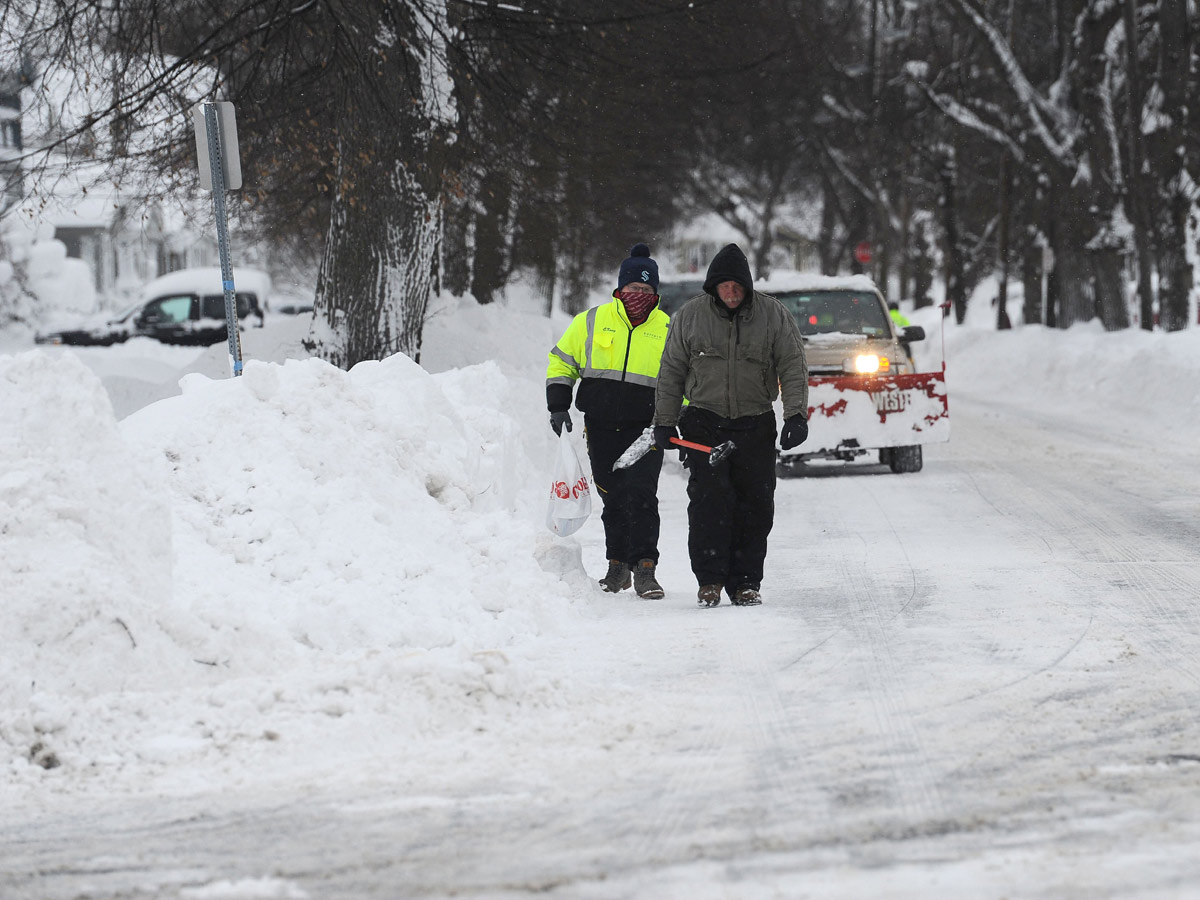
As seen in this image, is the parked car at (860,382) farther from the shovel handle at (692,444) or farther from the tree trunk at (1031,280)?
the tree trunk at (1031,280)

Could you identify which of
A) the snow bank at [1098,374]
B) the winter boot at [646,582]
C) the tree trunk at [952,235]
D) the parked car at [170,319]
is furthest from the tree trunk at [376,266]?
the tree trunk at [952,235]

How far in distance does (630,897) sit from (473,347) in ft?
49.9

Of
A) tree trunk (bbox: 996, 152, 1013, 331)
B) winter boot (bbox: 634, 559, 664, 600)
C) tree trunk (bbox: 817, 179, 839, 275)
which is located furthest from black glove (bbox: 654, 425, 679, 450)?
tree trunk (bbox: 817, 179, 839, 275)

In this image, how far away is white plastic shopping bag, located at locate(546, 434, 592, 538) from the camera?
7883 millimetres

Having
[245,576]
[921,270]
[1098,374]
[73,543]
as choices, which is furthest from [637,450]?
[921,270]

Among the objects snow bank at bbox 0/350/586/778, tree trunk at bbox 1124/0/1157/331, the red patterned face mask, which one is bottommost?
snow bank at bbox 0/350/586/778

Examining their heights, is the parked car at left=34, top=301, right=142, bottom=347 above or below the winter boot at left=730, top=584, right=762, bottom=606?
above

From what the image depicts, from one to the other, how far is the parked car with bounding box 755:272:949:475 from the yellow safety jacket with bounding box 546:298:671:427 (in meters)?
5.43

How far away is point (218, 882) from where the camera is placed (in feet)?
11.8

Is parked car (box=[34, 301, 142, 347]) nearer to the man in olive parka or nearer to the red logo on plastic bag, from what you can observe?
the red logo on plastic bag

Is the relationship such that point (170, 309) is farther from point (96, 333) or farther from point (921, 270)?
point (921, 270)

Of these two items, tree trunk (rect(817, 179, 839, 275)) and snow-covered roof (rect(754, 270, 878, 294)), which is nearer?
snow-covered roof (rect(754, 270, 878, 294))

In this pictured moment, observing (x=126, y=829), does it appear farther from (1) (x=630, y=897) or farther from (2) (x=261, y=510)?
(2) (x=261, y=510)

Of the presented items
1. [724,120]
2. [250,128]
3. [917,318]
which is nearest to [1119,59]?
[724,120]
